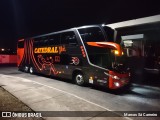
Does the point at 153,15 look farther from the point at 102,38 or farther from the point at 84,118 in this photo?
the point at 84,118

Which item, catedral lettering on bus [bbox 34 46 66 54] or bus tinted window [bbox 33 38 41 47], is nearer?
catedral lettering on bus [bbox 34 46 66 54]

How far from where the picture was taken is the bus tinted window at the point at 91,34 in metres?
7.48

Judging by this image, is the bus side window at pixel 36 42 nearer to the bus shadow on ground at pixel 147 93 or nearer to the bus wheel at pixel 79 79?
the bus wheel at pixel 79 79

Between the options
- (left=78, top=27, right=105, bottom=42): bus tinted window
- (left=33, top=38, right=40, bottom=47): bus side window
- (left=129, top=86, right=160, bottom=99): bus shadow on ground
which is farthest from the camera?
(left=33, top=38, right=40, bottom=47): bus side window

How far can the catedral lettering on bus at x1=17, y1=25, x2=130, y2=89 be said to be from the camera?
7082mm

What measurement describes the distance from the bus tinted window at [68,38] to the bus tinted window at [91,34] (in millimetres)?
660

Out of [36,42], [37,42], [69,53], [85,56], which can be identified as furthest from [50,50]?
[85,56]

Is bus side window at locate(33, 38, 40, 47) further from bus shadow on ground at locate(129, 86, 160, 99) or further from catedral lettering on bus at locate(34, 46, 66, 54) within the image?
bus shadow on ground at locate(129, 86, 160, 99)

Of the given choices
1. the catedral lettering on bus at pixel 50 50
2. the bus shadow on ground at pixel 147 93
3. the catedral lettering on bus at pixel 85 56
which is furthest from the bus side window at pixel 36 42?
the bus shadow on ground at pixel 147 93

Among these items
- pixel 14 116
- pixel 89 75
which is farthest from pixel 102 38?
pixel 14 116

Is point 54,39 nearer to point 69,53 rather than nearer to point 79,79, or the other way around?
point 69,53

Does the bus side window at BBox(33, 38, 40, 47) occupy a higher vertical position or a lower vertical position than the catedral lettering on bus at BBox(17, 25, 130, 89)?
higher

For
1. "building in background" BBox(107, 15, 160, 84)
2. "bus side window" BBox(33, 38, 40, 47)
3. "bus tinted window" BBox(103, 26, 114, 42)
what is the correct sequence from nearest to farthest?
1. "bus tinted window" BBox(103, 26, 114, 42)
2. "bus side window" BBox(33, 38, 40, 47)
3. "building in background" BBox(107, 15, 160, 84)

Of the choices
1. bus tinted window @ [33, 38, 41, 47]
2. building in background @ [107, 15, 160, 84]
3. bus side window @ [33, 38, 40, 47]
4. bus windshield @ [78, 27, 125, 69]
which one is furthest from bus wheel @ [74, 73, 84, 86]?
building in background @ [107, 15, 160, 84]
